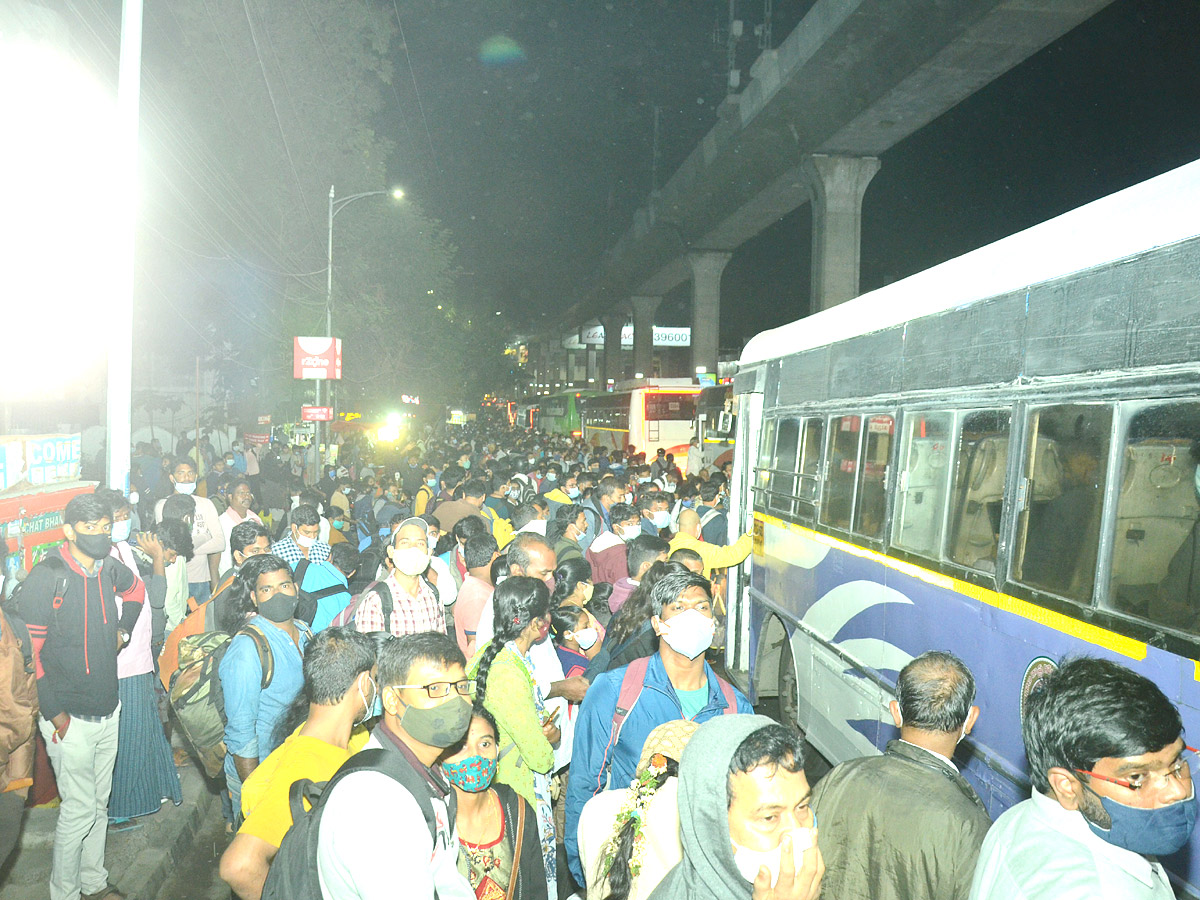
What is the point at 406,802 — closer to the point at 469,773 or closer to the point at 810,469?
the point at 469,773

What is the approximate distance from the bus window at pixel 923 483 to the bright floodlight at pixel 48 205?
1360 cm

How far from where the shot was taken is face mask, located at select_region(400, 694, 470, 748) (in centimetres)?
305

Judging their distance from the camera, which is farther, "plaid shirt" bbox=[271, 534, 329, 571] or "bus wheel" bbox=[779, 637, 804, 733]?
"bus wheel" bbox=[779, 637, 804, 733]

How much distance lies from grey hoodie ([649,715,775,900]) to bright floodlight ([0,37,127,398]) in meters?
15.2

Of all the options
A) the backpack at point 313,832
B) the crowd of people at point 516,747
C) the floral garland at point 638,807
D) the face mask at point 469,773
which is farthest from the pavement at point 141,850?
the floral garland at point 638,807

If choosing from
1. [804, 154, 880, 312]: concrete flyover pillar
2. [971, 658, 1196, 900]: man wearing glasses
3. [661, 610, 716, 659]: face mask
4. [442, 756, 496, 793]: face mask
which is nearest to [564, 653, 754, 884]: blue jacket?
[661, 610, 716, 659]: face mask

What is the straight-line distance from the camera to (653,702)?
3.90 m

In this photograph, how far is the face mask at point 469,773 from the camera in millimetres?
3232

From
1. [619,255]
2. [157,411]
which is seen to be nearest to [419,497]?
[157,411]

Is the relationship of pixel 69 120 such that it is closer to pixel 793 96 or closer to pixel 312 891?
pixel 793 96

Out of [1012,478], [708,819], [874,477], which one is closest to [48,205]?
[874,477]

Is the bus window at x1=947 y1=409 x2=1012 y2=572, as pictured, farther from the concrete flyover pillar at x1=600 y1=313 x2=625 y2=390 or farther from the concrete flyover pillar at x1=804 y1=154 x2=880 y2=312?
the concrete flyover pillar at x1=600 y1=313 x2=625 y2=390

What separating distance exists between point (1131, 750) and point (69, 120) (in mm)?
23176

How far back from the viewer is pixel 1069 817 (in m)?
2.29
